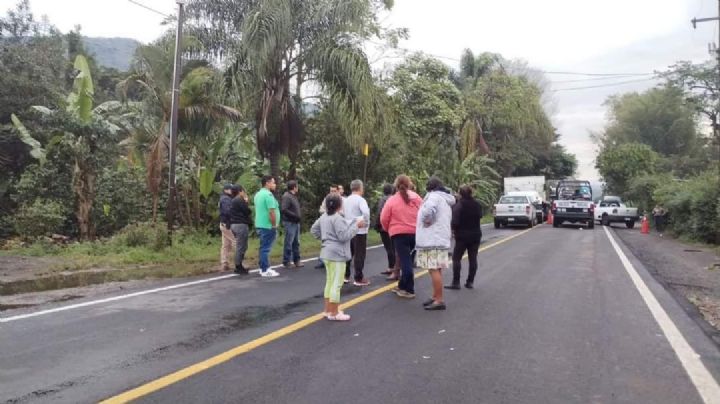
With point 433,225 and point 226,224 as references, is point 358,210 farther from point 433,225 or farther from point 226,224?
point 226,224

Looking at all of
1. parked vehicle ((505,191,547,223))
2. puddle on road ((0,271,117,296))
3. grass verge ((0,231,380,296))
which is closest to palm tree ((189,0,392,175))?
grass verge ((0,231,380,296))

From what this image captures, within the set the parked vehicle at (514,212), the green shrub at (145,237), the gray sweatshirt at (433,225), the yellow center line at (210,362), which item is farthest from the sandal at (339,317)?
the parked vehicle at (514,212)

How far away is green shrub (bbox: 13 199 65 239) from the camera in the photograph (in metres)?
14.7

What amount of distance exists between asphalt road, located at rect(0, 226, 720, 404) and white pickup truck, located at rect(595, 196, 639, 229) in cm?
2542

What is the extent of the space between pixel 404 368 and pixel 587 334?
246cm

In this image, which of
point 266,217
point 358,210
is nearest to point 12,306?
point 266,217

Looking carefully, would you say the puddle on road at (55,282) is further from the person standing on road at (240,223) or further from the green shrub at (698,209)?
the green shrub at (698,209)

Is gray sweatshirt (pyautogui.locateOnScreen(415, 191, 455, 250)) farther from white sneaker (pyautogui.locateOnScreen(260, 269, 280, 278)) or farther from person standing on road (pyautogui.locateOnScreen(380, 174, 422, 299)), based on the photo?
white sneaker (pyautogui.locateOnScreen(260, 269, 280, 278))

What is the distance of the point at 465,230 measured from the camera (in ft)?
30.5

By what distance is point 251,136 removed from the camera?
63.6 ft

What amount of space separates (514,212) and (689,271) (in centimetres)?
1498

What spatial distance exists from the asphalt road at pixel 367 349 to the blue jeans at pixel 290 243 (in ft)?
8.08

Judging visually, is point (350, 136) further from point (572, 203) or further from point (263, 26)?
point (572, 203)

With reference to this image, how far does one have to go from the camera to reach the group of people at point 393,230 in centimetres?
708
